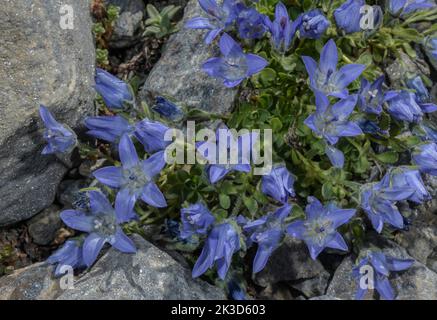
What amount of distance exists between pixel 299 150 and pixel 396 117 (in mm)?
711

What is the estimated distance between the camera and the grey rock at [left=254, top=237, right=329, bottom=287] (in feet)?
15.4

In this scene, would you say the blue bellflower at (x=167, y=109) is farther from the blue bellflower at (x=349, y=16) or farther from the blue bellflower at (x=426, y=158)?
the blue bellflower at (x=426, y=158)

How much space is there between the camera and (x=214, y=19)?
4.35 m

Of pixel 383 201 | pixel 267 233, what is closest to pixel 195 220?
pixel 267 233

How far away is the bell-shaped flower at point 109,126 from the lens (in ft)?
13.7

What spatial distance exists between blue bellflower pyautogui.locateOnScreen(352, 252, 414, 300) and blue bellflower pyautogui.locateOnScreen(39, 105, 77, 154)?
2062mm

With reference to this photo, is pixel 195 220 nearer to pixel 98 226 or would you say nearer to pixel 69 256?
pixel 98 226

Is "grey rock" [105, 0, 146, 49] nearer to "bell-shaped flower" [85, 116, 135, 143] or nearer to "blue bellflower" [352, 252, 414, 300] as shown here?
"bell-shaped flower" [85, 116, 135, 143]

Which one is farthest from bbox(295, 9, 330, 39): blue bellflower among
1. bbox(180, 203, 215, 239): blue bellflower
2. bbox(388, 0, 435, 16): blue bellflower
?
bbox(180, 203, 215, 239): blue bellflower

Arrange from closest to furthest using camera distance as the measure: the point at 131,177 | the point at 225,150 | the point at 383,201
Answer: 1. the point at 225,150
2. the point at 131,177
3. the point at 383,201

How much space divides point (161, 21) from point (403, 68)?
1868mm

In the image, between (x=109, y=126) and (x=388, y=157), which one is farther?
(x=388, y=157)

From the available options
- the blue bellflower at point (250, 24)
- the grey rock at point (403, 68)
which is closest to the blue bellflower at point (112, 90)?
the blue bellflower at point (250, 24)
